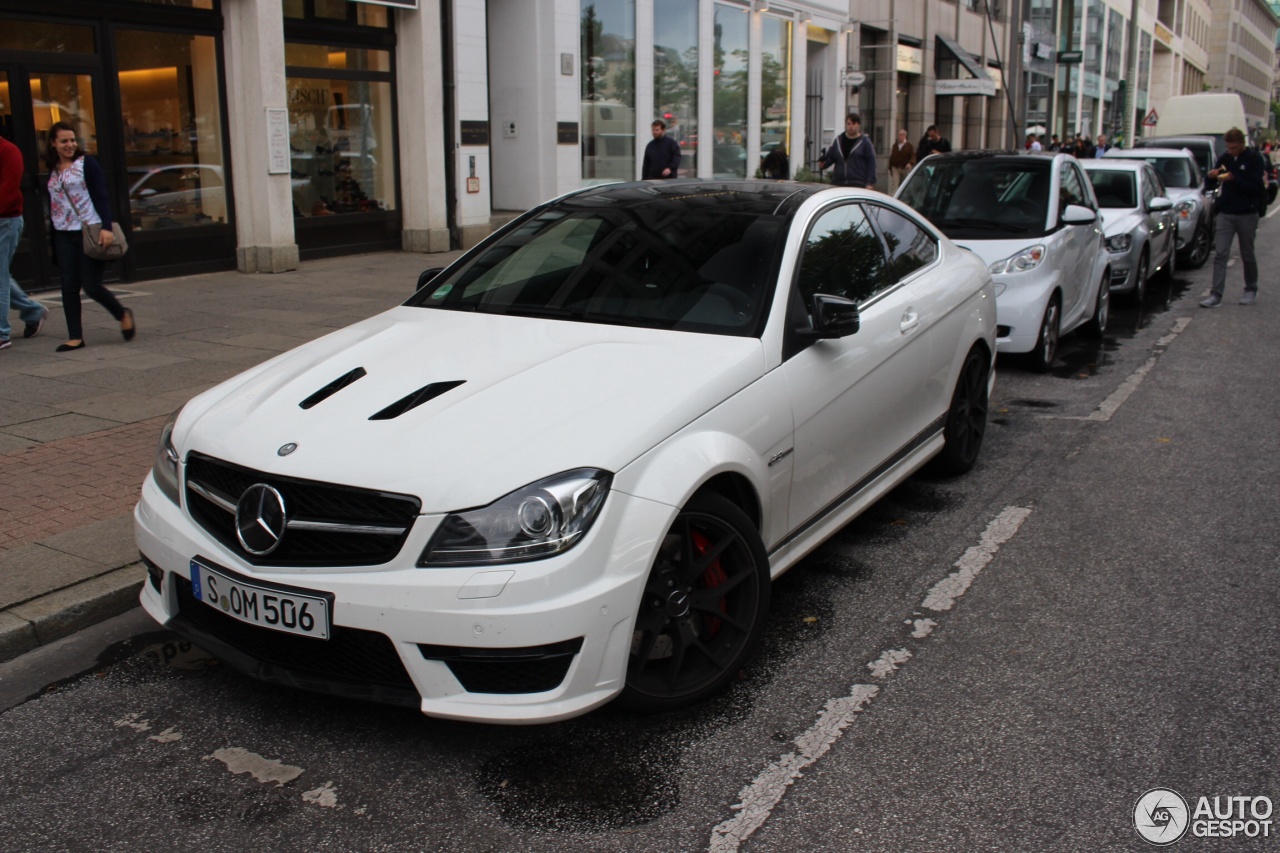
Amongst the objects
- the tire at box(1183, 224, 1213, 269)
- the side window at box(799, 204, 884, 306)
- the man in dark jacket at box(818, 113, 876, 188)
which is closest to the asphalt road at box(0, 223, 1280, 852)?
the side window at box(799, 204, 884, 306)

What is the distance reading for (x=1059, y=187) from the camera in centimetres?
965

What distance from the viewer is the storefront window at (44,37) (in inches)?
448

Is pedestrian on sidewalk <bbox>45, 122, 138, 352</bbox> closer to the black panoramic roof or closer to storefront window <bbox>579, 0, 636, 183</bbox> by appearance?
the black panoramic roof

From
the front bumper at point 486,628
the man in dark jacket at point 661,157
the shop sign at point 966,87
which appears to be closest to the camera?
the front bumper at point 486,628

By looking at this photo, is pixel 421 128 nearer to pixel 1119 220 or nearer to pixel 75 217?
pixel 75 217

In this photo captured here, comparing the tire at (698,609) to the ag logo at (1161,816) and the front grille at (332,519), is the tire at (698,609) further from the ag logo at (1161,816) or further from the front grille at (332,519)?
the ag logo at (1161,816)

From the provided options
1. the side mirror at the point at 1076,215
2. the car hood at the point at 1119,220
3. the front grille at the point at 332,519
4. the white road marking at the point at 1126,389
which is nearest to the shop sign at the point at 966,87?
the car hood at the point at 1119,220

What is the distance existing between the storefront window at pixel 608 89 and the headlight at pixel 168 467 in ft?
52.2

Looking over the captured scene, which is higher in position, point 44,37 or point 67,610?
point 44,37

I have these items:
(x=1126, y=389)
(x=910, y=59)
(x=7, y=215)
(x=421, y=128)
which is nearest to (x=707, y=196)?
(x=1126, y=389)

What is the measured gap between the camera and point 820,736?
3.51m

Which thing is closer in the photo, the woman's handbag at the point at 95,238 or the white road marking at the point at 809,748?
the white road marking at the point at 809,748

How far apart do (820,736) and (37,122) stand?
11.2 metres

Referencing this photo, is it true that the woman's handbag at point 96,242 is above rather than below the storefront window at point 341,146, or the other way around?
below
